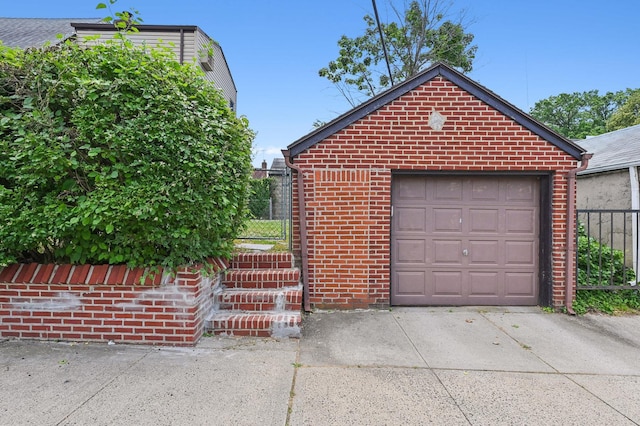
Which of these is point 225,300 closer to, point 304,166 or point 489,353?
point 304,166

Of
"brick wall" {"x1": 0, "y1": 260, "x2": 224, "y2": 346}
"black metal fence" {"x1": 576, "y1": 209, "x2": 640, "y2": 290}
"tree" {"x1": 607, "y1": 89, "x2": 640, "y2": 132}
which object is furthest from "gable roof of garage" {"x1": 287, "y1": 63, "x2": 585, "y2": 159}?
"tree" {"x1": 607, "y1": 89, "x2": 640, "y2": 132}

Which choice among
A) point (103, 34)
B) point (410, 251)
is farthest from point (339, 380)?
point (103, 34)

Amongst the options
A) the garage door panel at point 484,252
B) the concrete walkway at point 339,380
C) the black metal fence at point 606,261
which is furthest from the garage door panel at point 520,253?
the concrete walkway at point 339,380

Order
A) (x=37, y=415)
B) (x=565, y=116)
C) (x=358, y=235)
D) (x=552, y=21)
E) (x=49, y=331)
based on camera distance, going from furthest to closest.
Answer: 1. (x=565, y=116)
2. (x=552, y=21)
3. (x=358, y=235)
4. (x=49, y=331)
5. (x=37, y=415)

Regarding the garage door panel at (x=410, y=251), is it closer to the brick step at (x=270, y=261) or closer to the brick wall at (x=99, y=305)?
the brick step at (x=270, y=261)

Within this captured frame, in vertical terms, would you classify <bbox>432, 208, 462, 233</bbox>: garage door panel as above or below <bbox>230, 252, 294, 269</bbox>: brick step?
above

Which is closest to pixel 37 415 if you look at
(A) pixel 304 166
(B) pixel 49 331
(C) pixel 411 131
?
(B) pixel 49 331

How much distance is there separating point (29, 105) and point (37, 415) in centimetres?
268

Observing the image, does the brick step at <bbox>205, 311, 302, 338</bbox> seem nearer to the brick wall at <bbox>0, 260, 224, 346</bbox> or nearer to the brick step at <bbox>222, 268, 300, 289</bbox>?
the brick wall at <bbox>0, 260, 224, 346</bbox>

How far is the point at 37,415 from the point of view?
2248 millimetres

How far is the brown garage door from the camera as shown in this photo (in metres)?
5.12

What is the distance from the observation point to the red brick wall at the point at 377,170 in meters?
4.91

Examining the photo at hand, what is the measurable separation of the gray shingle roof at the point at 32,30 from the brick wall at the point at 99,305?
9839 millimetres

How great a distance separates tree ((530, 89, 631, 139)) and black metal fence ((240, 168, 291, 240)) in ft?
129
